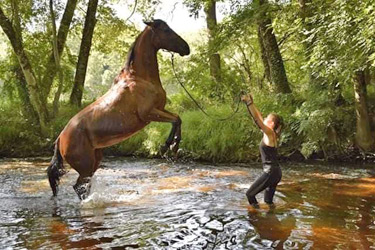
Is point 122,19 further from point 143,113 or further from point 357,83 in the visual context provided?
point 143,113

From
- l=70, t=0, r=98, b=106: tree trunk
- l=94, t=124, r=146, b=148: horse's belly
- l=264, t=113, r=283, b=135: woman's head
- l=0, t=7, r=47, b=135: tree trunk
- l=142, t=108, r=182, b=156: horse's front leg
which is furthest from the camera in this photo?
l=70, t=0, r=98, b=106: tree trunk

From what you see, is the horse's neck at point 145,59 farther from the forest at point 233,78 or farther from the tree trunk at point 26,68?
the tree trunk at point 26,68

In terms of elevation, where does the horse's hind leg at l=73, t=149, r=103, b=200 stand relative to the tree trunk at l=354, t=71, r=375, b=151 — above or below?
below

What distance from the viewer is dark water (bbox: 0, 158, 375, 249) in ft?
14.5

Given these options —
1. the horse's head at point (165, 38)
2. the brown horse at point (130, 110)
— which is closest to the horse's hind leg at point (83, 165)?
the brown horse at point (130, 110)

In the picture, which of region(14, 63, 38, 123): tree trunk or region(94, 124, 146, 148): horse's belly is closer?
region(94, 124, 146, 148): horse's belly

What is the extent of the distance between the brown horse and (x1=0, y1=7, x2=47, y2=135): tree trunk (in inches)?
313

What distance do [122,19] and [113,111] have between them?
1310cm

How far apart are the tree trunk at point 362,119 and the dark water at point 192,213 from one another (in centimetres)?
76

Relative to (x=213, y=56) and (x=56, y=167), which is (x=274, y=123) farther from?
(x=213, y=56)

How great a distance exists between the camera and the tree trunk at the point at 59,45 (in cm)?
1583

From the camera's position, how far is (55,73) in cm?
1590

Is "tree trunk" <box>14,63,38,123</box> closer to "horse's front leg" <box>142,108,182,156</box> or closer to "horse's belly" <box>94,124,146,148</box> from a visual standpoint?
"horse's belly" <box>94,124,146,148</box>

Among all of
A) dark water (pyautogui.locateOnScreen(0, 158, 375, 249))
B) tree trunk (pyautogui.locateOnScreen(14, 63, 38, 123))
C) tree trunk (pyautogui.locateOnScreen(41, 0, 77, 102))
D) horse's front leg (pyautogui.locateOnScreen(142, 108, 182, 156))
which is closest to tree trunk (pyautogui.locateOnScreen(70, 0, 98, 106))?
tree trunk (pyautogui.locateOnScreen(41, 0, 77, 102))
